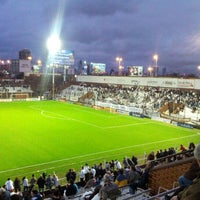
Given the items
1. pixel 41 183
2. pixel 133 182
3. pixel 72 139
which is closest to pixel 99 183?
pixel 133 182

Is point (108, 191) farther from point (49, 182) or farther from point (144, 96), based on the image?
point (144, 96)

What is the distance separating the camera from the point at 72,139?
30.3 meters

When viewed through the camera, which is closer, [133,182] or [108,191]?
[108,191]

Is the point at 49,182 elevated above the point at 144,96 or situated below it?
below

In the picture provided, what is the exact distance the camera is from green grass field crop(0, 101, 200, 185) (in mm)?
22422

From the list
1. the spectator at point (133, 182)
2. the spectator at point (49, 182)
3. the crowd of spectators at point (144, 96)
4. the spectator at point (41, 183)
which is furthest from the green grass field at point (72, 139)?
the spectator at point (133, 182)

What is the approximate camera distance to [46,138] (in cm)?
3025

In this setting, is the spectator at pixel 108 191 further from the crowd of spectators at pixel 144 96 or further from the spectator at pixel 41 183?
the crowd of spectators at pixel 144 96

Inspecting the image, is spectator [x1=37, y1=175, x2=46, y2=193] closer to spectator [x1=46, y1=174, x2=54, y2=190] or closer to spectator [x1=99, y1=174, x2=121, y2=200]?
spectator [x1=46, y1=174, x2=54, y2=190]

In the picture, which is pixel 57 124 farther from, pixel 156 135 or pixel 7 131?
pixel 156 135

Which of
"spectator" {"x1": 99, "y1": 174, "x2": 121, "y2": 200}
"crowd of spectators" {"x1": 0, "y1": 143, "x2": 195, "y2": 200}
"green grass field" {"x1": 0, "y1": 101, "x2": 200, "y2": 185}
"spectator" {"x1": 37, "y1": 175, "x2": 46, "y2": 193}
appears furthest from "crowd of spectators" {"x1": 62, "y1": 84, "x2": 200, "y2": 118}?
"spectator" {"x1": 99, "y1": 174, "x2": 121, "y2": 200}

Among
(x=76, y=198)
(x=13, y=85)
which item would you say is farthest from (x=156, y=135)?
(x=13, y=85)

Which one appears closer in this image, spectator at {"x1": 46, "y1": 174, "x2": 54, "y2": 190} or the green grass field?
spectator at {"x1": 46, "y1": 174, "x2": 54, "y2": 190}

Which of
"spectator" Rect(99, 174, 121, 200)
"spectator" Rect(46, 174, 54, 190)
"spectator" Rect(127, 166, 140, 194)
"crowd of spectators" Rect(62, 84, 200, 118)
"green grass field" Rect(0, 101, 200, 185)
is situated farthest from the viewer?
"crowd of spectators" Rect(62, 84, 200, 118)
